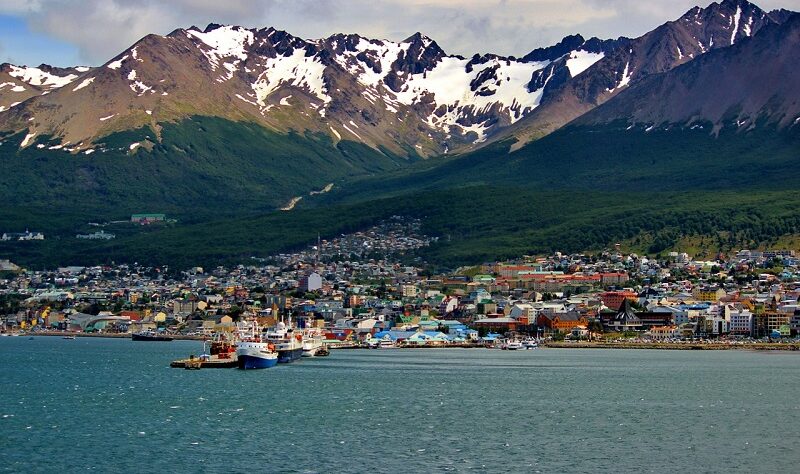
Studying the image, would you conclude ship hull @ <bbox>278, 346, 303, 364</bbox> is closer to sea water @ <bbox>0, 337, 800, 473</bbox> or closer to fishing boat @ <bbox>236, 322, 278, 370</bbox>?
fishing boat @ <bbox>236, 322, 278, 370</bbox>

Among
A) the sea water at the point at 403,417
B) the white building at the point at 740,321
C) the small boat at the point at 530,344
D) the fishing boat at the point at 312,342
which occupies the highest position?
the white building at the point at 740,321

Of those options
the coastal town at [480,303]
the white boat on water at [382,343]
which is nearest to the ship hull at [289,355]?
the coastal town at [480,303]

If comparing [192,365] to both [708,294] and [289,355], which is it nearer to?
[289,355]

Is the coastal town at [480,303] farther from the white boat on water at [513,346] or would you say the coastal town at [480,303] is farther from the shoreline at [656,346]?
the white boat on water at [513,346]

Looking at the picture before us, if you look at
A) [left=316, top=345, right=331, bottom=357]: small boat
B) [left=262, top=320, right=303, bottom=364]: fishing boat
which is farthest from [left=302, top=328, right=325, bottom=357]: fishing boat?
[left=262, top=320, right=303, bottom=364]: fishing boat

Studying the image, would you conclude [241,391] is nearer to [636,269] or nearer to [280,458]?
[280,458]

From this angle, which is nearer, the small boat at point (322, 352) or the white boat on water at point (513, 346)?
the small boat at point (322, 352)

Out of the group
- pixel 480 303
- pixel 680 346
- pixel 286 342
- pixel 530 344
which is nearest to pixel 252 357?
pixel 286 342
